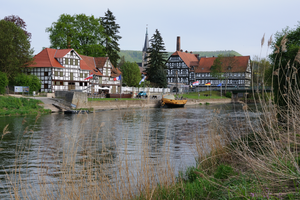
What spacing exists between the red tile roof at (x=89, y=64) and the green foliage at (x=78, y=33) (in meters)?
1.81

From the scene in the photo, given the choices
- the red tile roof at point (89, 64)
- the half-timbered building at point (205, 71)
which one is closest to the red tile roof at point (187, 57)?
the half-timbered building at point (205, 71)

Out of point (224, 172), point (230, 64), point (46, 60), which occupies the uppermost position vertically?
point (230, 64)

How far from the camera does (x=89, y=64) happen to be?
62.5 metres

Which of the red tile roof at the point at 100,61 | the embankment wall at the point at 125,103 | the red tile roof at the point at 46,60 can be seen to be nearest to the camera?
the embankment wall at the point at 125,103

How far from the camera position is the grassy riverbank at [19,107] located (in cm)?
3160

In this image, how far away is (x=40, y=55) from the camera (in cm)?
5491

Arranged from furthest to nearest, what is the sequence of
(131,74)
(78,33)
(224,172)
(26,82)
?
(131,74) < (78,33) < (26,82) < (224,172)

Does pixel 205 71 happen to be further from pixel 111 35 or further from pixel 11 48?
pixel 11 48

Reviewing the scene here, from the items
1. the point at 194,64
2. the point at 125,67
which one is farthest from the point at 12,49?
the point at 194,64

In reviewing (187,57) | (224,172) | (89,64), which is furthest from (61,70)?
(187,57)

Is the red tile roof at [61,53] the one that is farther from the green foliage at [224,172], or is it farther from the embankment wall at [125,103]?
the green foliage at [224,172]

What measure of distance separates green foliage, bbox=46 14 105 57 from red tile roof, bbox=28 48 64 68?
18.7ft

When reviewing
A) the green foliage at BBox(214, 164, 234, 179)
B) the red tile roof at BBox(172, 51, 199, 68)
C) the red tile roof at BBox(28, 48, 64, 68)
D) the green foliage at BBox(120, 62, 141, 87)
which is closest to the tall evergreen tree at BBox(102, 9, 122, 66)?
the green foliage at BBox(120, 62, 141, 87)

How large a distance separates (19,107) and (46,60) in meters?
22.3
